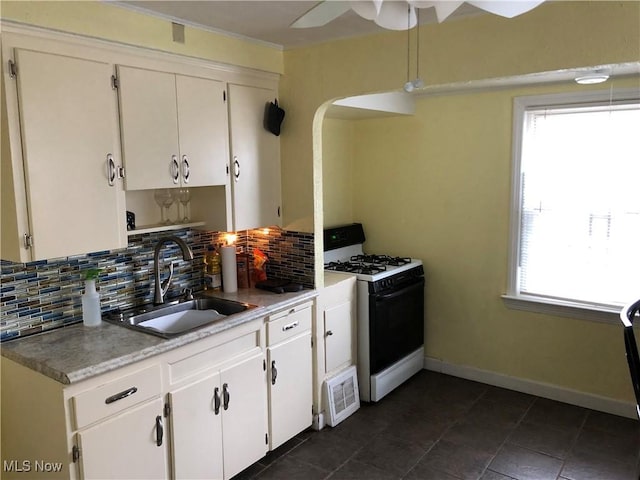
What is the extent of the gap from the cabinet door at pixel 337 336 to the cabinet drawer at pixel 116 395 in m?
1.31

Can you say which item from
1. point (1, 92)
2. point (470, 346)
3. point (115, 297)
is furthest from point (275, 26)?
point (470, 346)

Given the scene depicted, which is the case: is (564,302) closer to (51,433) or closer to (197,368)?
(197,368)

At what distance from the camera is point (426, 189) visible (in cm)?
411

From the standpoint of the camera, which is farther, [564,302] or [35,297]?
[564,302]

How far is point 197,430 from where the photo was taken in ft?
8.19

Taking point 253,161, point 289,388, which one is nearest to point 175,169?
point 253,161

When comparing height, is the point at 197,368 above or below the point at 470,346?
above

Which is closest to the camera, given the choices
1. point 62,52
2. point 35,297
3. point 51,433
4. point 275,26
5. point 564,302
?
point 51,433

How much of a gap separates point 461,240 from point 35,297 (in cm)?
292

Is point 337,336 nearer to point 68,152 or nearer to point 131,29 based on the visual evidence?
point 68,152

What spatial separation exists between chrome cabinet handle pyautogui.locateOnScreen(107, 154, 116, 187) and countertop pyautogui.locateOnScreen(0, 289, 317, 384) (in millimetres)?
713

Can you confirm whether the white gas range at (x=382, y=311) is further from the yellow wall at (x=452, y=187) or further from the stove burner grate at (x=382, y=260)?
the yellow wall at (x=452, y=187)

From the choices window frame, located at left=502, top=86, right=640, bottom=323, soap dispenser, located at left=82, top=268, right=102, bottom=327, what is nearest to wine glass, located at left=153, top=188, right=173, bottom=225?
soap dispenser, located at left=82, top=268, right=102, bottom=327

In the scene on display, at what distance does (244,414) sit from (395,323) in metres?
1.46
